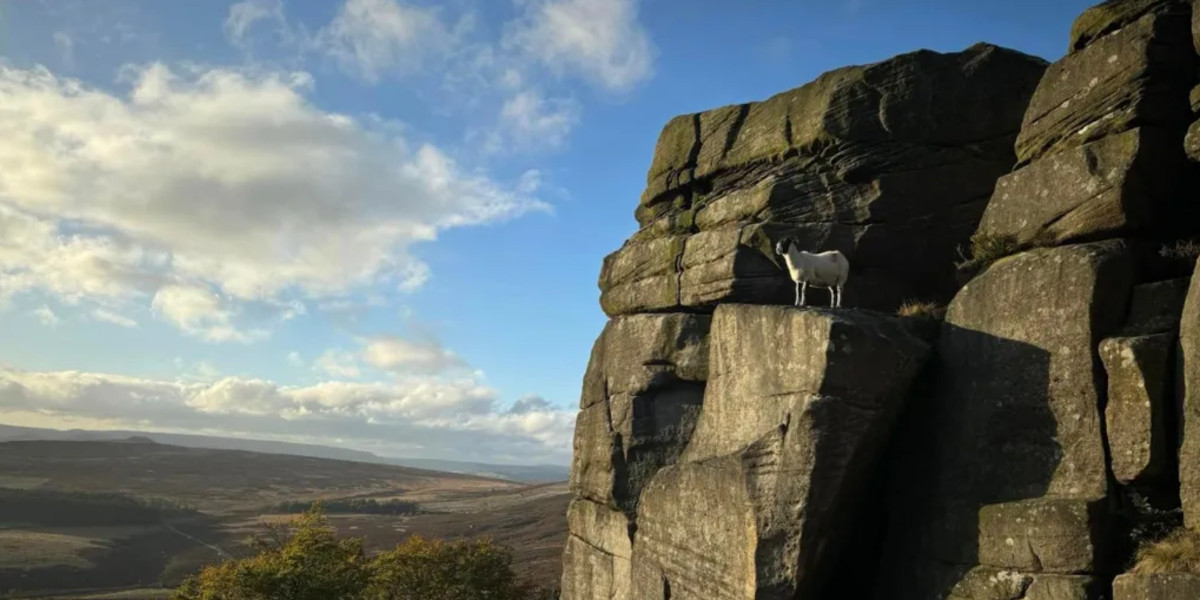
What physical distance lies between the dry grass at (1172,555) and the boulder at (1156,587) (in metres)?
0.14

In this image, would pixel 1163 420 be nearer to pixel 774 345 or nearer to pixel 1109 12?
pixel 774 345

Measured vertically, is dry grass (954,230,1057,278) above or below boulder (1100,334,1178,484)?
above

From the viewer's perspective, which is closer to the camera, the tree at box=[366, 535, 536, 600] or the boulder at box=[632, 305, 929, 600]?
the boulder at box=[632, 305, 929, 600]

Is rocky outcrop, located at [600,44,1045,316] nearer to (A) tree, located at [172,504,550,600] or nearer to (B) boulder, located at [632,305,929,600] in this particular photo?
(B) boulder, located at [632,305,929,600]

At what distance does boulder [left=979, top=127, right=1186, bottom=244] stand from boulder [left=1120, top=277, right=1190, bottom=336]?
158cm

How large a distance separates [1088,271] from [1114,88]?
504 centimetres

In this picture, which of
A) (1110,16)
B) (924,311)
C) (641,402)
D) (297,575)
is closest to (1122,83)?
(1110,16)

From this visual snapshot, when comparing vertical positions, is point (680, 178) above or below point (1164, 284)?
above

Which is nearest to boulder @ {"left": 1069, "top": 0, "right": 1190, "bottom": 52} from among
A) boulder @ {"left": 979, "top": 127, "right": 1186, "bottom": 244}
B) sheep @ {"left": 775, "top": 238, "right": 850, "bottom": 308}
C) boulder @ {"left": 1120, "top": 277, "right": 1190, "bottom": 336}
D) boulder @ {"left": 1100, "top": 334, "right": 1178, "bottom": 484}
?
boulder @ {"left": 979, "top": 127, "right": 1186, "bottom": 244}

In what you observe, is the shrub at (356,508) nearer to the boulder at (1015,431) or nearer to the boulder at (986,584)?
the boulder at (986,584)

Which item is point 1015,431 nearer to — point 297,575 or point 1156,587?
point 1156,587

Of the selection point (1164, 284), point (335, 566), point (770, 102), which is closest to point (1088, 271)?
point (1164, 284)

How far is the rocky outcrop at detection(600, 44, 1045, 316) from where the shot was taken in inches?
975

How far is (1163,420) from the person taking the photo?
15.6m
